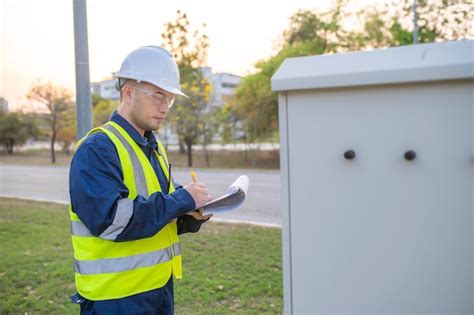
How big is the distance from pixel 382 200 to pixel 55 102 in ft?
98.0

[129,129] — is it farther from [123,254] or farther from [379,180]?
[379,180]

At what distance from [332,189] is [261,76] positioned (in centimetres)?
2219

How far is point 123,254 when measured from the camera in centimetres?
180

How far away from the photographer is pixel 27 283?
167 inches

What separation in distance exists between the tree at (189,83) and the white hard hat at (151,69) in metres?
17.4

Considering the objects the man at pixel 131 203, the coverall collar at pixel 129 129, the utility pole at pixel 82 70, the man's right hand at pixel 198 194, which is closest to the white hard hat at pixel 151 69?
the man at pixel 131 203

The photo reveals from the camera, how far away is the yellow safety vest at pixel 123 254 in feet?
5.84

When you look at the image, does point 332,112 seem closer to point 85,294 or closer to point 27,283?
point 85,294

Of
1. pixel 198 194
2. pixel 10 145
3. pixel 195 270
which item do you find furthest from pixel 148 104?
pixel 10 145

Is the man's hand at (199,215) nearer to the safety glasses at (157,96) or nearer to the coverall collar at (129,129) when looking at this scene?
the coverall collar at (129,129)

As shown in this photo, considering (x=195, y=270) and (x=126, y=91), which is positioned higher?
(x=126, y=91)

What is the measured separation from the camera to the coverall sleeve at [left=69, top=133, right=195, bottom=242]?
159 cm

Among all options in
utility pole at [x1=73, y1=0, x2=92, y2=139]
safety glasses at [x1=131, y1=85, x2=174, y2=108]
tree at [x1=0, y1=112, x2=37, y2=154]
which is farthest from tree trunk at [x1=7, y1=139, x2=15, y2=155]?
safety glasses at [x1=131, y1=85, x2=174, y2=108]

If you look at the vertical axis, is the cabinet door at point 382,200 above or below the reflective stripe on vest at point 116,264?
above
